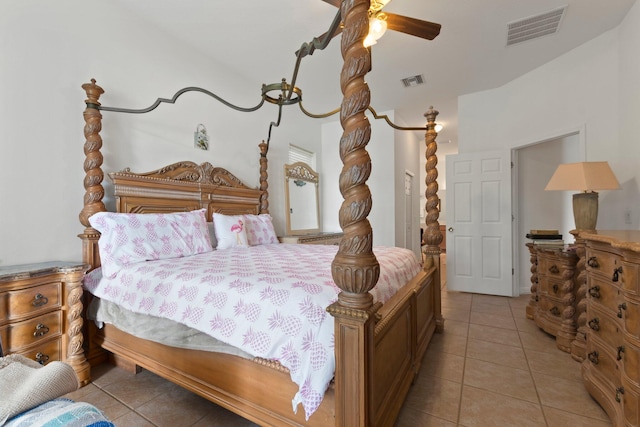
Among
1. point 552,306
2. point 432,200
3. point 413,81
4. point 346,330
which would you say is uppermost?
point 413,81

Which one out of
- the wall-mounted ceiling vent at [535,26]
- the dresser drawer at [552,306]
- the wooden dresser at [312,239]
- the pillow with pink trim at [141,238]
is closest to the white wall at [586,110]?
the wall-mounted ceiling vent at [535,26]

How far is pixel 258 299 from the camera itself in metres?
1.37

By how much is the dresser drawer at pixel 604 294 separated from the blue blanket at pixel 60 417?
217 cm

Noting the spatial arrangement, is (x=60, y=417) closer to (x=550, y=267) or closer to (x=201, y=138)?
(x=201, y=138)

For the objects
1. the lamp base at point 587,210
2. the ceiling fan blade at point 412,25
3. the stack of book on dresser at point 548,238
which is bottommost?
the stack of book on dresser at point 548,238

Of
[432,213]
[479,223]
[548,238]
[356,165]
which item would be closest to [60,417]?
[356,165]

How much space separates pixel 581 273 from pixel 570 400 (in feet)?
3.35

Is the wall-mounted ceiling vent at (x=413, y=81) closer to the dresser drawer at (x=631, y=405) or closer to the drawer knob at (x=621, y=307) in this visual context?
the drawer knob at (x=621, y=307)

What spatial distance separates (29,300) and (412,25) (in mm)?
3084

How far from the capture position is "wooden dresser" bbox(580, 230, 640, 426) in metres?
1.31

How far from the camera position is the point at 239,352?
1.43 m

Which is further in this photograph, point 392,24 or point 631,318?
point 392,24

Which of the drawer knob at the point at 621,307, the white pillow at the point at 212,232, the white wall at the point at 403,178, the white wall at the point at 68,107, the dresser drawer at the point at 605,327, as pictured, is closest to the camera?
the drawer knob at the point at 621,307

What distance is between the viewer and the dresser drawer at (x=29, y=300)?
1.63 metres
